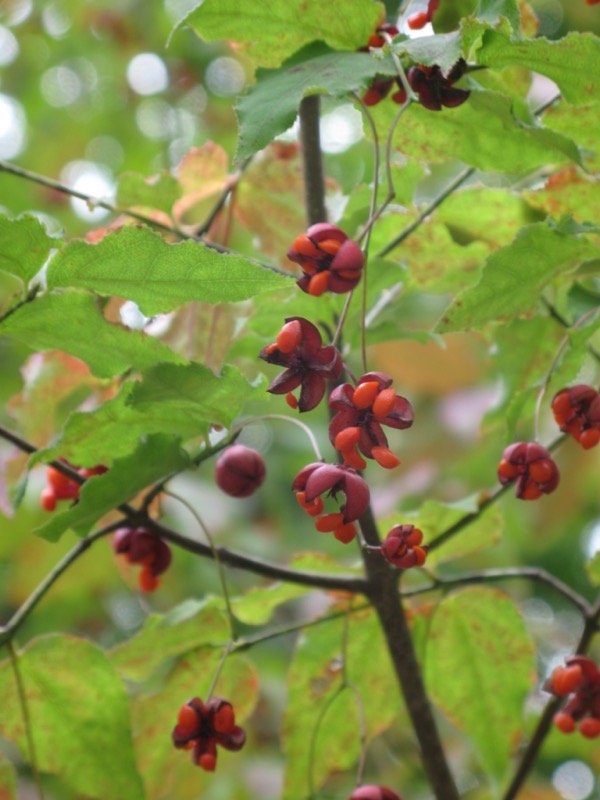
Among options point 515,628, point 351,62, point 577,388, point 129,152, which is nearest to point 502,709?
point 515,628

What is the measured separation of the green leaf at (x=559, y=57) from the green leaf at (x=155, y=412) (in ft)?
1.00

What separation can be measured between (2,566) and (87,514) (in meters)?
2.02

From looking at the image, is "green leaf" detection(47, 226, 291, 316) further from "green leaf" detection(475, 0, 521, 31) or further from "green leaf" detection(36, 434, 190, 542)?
"green leaf" detection(475, 0, 521, 31)

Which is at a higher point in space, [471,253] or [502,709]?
[471,253]

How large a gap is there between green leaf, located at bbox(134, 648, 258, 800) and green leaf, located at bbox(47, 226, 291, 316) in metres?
0.48

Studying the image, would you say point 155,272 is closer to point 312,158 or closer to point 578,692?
point 312,158

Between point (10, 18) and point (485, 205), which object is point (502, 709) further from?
point (10, 18)

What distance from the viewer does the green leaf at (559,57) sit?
2.52 feet

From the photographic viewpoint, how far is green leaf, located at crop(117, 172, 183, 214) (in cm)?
109

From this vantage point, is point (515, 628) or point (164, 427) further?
point (515, 628)

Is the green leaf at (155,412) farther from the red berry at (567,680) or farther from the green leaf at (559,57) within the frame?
the red berry at (567,680)

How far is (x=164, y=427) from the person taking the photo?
2.99 ft

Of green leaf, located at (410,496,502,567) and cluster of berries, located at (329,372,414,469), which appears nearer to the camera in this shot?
cluster of berries, located at (329,372,414,469)

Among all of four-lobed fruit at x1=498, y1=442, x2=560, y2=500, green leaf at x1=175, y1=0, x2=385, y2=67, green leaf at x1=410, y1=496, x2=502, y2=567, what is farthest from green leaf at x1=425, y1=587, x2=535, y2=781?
green leaf at x1=175, y1=0, x2=385, y2=67
